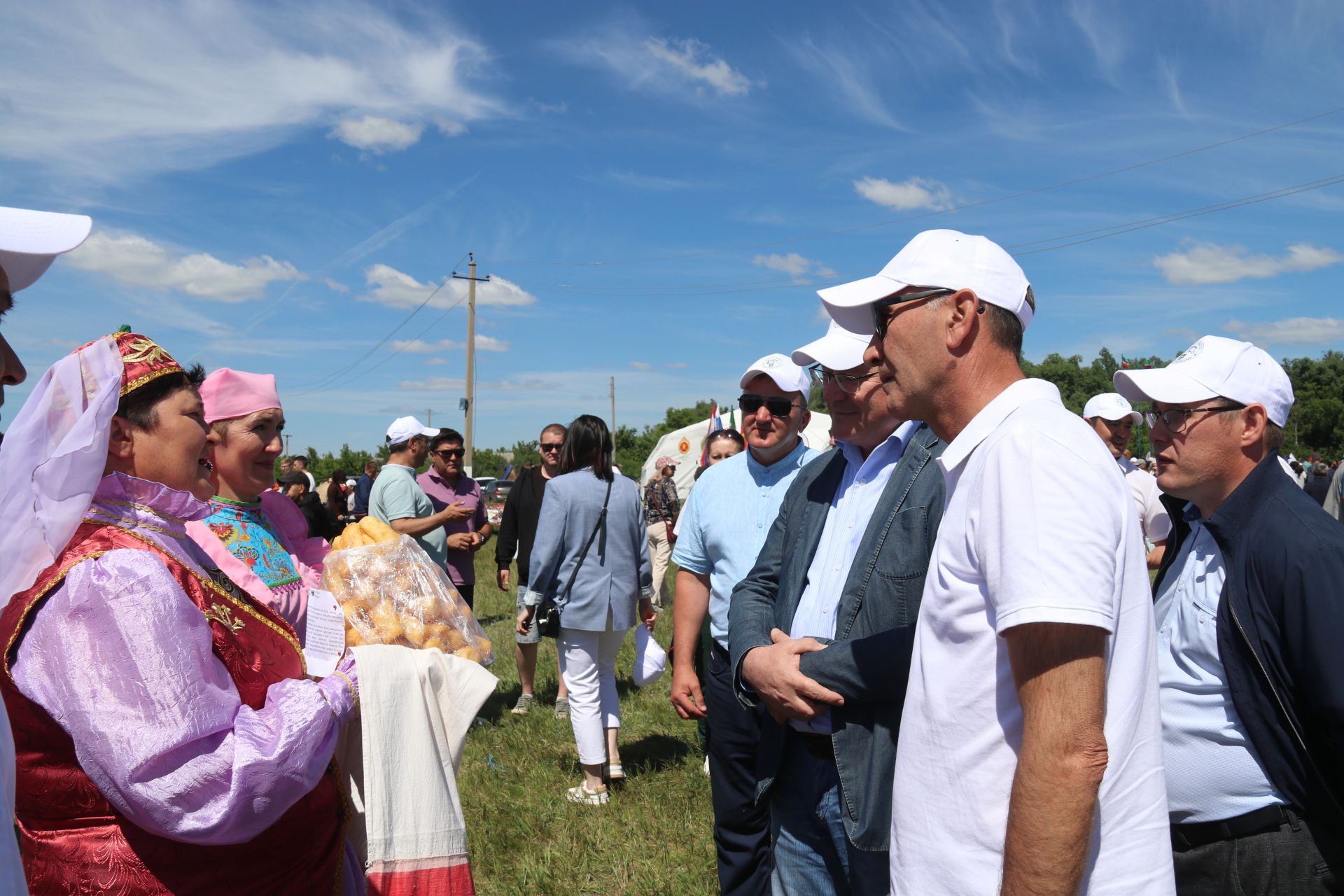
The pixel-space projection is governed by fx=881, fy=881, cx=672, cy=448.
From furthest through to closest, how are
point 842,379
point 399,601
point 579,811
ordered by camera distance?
point 579,811 → point 842,379 → point 399,601

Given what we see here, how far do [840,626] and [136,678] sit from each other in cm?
156

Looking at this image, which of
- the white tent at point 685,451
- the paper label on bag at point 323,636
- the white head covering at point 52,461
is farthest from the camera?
the white tent at point 685,451

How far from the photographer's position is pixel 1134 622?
4.69 feet

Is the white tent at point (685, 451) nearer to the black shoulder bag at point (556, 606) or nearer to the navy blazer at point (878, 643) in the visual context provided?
the black shoulder bag at point (556, 606)

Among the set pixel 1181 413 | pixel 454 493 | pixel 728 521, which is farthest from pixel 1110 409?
pixel 454 493

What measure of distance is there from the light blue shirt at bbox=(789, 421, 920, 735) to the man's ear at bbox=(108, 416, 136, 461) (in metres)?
1.74

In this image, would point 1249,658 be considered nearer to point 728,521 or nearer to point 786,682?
point 786,682

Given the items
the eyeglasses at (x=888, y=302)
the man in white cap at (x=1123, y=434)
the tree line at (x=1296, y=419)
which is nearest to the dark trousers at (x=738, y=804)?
the eyeglasses at (x=888, y=302)

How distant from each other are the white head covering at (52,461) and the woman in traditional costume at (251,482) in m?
1.27

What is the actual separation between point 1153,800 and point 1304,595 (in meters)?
0.92

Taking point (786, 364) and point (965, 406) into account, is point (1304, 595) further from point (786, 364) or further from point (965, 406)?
point (786, 364)

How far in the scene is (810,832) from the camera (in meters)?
2.49

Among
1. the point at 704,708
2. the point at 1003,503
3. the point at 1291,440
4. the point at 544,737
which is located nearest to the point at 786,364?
the point at 704,708

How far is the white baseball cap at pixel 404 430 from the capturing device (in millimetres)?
7018
